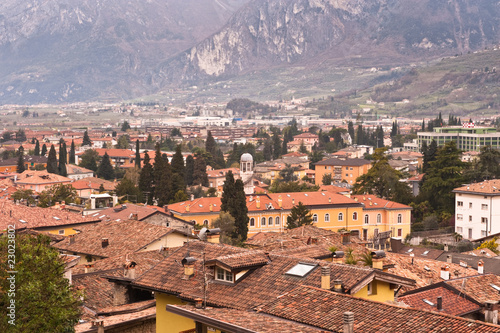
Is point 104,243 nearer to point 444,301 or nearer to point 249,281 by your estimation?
point 444,301

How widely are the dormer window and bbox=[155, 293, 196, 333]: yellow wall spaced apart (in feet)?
2.91

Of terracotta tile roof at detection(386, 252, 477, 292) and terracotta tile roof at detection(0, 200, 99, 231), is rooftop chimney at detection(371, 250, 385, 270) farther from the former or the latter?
terracotta tile roof at detection(0, 200, 99, 231)

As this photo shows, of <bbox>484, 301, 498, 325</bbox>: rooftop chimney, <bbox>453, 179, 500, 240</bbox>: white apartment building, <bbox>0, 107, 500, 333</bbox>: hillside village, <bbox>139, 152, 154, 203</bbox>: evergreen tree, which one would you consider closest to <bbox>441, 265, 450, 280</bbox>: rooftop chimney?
<bbox>0, 107, 500, 333</bbox>: hillside village

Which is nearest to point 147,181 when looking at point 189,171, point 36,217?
point 189,171

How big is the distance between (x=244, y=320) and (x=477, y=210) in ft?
165

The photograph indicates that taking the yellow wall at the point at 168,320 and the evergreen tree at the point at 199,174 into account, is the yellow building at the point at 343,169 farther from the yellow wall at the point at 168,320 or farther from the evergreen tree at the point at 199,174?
the yellow wall at the point at 168,320

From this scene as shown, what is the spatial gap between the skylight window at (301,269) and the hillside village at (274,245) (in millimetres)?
41

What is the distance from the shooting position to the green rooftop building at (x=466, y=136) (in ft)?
412

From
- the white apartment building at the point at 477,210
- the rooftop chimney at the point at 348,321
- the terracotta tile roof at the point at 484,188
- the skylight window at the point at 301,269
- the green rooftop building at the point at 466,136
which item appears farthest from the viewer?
the green rooftop building at the point at 466,136

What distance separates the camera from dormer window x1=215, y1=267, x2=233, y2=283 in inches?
632

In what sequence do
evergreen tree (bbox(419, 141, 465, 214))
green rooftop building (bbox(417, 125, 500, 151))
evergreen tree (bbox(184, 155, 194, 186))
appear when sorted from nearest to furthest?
evergreen tree (bbox(419, 141, 465, 214)), evergreen tree (bbox(184, 155, 194, 186)), green rooftop building (bbox(417, 125, 500, 151))

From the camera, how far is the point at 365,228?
67.1 m

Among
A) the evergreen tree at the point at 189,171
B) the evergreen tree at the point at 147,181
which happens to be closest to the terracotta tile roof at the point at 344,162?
the evergreen tree at the point at 189,171

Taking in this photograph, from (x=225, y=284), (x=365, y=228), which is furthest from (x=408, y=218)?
(x=225, y=284)
